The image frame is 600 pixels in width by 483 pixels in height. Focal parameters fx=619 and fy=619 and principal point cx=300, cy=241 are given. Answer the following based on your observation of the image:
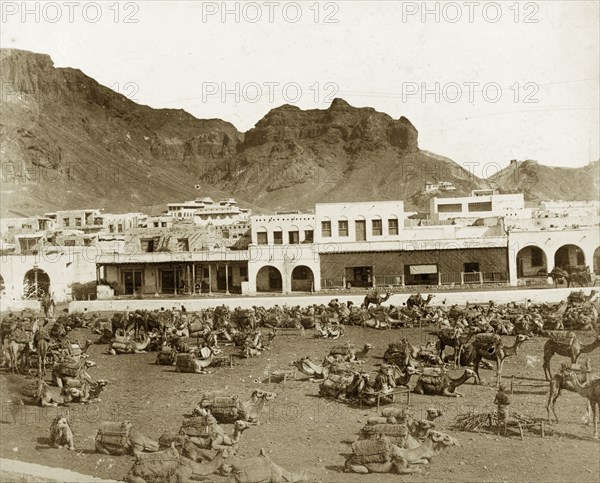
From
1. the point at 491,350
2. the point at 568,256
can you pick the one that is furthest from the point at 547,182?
the point at 491,350

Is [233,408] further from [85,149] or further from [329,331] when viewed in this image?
[85,149]

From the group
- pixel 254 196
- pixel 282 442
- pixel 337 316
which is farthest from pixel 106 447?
pixel 254 196

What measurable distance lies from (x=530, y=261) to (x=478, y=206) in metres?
14.6

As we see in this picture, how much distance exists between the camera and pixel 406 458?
11.4 meters

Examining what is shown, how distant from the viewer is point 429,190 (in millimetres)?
101500

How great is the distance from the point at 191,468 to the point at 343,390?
16.4 ft

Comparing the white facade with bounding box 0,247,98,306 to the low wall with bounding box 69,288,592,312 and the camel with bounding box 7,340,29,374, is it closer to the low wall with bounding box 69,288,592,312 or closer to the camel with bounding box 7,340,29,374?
the low wall with bounding box 69,288,592,312

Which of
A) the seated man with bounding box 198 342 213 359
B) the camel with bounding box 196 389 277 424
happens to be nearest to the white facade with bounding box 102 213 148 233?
the seated man with bounding box 198 342 213 359

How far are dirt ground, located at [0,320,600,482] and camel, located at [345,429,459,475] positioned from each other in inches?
5.3

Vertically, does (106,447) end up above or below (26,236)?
below

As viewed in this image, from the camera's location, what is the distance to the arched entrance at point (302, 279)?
38062mm

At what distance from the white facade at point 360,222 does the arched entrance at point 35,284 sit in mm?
16860

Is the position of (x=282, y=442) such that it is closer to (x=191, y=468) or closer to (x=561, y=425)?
(x=191, y=468)

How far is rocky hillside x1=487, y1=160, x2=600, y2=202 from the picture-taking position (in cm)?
10150
